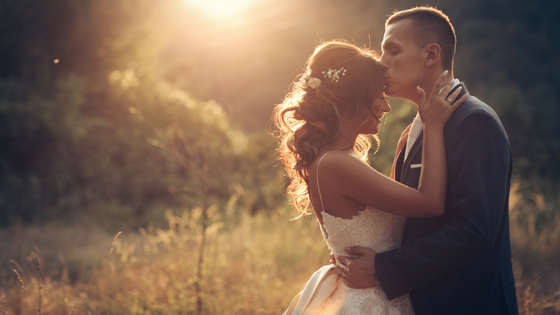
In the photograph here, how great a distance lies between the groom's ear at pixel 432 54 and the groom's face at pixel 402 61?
0.11 ft

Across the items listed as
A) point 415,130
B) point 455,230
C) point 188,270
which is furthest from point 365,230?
point 188,270

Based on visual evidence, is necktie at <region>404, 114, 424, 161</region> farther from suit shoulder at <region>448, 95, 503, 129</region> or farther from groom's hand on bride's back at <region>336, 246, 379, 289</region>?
groom's hand on bride's back at <region>336, 246, 379, 289</region>

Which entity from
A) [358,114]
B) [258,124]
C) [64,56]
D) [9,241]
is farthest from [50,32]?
[258,124]

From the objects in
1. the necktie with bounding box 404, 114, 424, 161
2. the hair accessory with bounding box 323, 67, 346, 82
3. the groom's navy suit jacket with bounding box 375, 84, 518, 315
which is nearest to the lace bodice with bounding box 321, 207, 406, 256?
the groom's navy suit jacket with bounding box 375, 84, 518, 315

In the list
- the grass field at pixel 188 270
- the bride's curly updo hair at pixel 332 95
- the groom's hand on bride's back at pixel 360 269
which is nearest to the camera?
the groom's hand on bride's back at pixel 360 269

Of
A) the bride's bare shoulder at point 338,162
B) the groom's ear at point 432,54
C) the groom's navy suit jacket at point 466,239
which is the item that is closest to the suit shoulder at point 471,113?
the groom's navy suit jacket at point 466,239

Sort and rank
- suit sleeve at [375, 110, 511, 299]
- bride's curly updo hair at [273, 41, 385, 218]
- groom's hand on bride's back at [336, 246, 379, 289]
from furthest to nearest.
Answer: bride's curly updo hair at [273, 41, 385, 218] < groom's hand on bride's back at [336, 246, 379, 289] < suit sleeve at [375, 110, 511, 299]

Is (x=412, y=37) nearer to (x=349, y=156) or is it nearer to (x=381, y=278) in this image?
(x=349, y=156)

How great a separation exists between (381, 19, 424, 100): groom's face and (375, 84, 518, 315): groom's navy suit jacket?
0.39 meters

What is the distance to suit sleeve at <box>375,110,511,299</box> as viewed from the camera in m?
1.68

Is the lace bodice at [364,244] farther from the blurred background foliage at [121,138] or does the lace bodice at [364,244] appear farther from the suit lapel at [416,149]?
the blurred background foliage at [121,138]

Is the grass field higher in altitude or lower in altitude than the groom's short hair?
lower

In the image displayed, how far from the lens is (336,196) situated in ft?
6.43

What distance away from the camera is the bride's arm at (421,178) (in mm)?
1789
